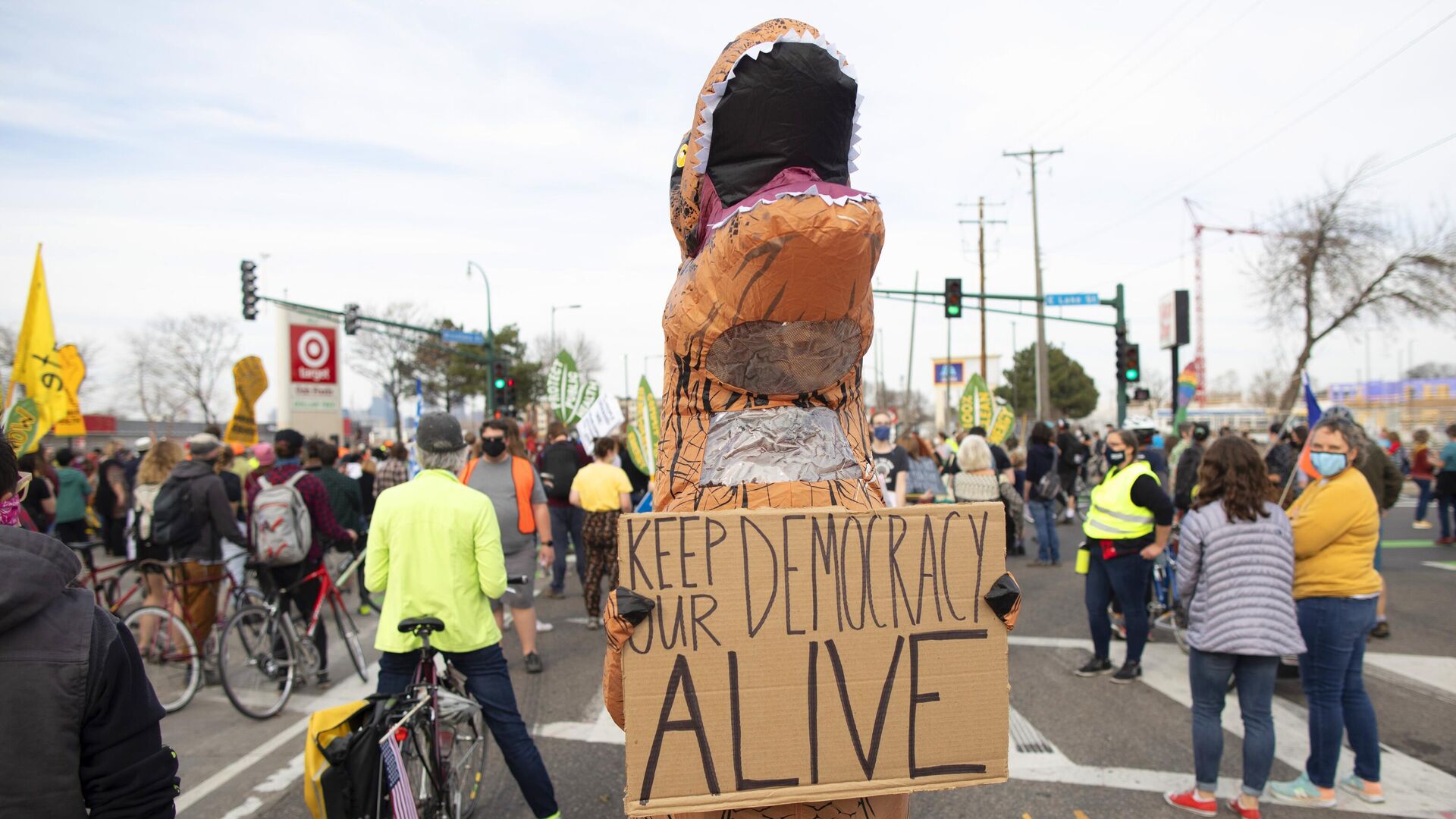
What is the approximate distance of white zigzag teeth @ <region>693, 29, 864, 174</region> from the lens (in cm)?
201

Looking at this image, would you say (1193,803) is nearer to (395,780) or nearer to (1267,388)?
(395,780)

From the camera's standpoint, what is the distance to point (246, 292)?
19.2 meters

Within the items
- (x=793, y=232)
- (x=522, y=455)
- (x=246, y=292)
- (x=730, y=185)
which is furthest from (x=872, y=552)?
(x=246, y=292)

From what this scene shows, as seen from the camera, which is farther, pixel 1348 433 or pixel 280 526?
pixel 280 526

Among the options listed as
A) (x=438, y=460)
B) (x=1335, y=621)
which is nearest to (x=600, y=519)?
(x=438, y=460)

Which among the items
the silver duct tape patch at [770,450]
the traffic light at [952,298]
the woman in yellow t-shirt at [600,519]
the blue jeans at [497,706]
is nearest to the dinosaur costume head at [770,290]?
the silver duct tape patch at [770,450]

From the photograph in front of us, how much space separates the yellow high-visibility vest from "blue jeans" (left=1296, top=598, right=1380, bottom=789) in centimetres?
146

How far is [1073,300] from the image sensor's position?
55.2ft

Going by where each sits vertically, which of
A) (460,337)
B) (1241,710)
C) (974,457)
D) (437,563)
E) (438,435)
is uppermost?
(460,337)

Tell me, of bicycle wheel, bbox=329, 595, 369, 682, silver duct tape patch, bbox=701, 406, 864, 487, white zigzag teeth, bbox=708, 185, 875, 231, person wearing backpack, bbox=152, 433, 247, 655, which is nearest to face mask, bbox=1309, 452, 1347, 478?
silver duct tape patch, bbox=701, 406, 864, 487

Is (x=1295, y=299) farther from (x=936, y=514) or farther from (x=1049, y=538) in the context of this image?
(x=936, y=514)

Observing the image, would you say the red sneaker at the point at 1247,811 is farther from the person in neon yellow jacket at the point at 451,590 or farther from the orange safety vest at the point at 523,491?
the orange safety vest at the point at 523,491

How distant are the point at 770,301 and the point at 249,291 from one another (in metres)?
20.9

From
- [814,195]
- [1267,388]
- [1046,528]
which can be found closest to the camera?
[814,195]
